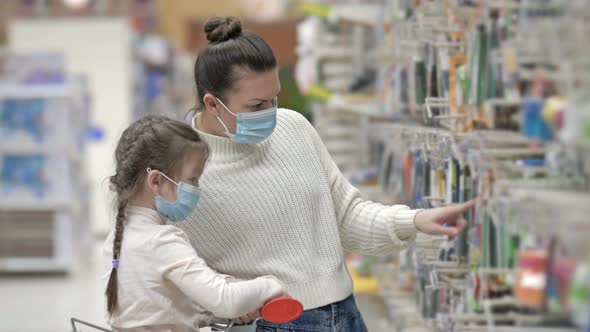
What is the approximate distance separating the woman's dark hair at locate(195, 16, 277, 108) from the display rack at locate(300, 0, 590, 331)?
21.4 inches

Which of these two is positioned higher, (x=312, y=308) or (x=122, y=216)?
(x=122, y=216)

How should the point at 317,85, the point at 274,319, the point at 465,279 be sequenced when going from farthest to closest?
the point at 317,85
the point at 465,279
the point at 274,319

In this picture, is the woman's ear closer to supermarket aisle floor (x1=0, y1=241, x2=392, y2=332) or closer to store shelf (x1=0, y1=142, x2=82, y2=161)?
supermarket aisle floor (x1=0, y1=241, x2=392, y2=332)

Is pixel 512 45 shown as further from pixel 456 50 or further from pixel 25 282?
pixel 25 282

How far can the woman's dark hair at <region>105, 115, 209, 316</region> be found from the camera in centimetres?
233

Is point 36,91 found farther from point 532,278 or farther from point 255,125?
point 532,278

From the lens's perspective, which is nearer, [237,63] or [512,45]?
[512,45]

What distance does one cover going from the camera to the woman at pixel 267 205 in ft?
8.21

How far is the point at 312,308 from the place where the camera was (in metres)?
2.56

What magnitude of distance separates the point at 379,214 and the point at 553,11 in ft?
3.11

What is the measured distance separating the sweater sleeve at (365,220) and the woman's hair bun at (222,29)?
327 mm

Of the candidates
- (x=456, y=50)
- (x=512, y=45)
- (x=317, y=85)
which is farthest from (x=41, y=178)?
(x=512, y=45)


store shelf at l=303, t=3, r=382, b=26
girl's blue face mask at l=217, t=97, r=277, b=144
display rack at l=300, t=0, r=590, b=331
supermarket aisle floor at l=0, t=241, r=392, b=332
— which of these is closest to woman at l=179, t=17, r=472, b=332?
girl's blue face mask at l=217, t=97, r=277, b=144

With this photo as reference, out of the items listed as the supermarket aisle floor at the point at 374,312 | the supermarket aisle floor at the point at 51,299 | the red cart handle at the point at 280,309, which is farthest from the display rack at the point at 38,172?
the red cart handle at the point at 280,309
